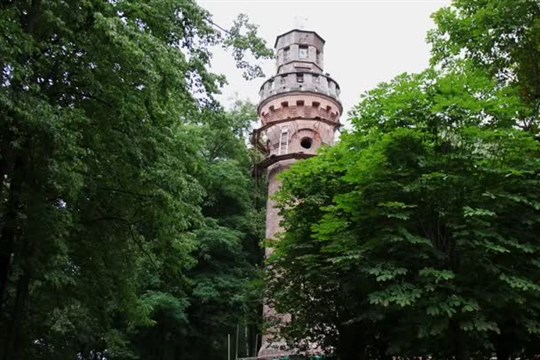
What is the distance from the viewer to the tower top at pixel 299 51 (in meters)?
28.8

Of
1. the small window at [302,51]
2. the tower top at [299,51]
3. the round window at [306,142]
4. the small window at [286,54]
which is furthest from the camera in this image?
the small window at [286,54]

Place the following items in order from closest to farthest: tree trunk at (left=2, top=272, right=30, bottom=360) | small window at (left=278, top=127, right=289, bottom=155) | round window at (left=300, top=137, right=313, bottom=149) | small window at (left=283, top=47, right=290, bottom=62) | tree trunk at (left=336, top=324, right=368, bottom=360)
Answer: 1. tree trunk at (left=2, top=272, right=30, bottom=360)
2. tree trunk at (left=336, top=324, right=368, bottom=360)
3. small window at (left=278, top=127, right=289, bottom=155)
4. round window at (left=300, top=137, right=313, bottom=149)
5. small window at (left=283, top=47, right=290, bottom=62)

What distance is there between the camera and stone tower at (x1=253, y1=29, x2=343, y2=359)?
2667cm

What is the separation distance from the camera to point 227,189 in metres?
27.4

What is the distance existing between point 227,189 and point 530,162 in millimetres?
17746

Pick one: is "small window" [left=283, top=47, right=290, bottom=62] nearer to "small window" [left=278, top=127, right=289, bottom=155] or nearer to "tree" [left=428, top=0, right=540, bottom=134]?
"small window" [left=278, top=127, right=289, bottom=155]

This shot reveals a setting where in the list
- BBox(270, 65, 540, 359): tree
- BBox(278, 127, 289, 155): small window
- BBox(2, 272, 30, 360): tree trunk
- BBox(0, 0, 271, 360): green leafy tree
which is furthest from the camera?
BBox(278, 127, 289, 155): small window

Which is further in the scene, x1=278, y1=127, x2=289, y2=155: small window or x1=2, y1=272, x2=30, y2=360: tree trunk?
x1=278, y1=127, x2=289, y2=155: small window

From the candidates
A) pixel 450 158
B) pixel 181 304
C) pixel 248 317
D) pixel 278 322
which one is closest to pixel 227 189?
pixel 181 304

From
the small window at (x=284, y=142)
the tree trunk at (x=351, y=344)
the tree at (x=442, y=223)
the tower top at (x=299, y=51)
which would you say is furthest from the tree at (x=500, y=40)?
the tower top at (x=299, y=51)

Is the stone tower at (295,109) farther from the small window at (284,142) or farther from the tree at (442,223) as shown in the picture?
the tree at (442,223)

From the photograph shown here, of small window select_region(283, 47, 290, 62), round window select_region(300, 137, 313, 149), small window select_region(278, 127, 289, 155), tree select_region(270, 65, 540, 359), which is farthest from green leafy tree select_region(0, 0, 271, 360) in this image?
small window select_region(283, 47, 290, 62)

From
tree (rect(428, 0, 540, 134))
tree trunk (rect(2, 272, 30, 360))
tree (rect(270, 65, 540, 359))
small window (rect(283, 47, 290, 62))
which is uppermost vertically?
small window (rect(283, 47, 290, 62))

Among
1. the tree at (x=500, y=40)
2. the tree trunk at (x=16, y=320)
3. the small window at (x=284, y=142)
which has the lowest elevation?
the tree trunk at (x=16, y=320)
